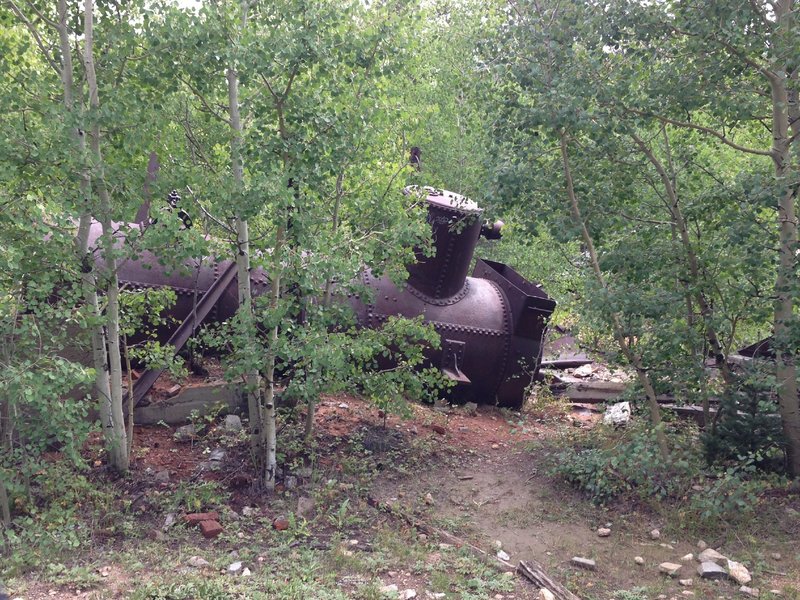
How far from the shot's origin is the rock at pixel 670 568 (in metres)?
5.29

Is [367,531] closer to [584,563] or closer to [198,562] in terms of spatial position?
[198,562]

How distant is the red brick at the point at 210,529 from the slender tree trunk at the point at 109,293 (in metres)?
1.11

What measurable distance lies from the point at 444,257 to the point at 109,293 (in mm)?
4231

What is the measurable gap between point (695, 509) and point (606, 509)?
0.74 meters

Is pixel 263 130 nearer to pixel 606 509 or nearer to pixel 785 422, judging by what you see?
pixel 606 509

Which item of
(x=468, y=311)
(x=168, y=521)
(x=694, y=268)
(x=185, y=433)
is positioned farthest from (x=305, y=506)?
(x=694, y=268)

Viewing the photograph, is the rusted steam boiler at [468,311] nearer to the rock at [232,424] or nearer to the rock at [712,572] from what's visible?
the rock at [232,424]

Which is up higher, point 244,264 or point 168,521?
point 244,264

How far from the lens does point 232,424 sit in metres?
7.59

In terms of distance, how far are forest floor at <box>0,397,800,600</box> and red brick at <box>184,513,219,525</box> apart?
0.32 feet

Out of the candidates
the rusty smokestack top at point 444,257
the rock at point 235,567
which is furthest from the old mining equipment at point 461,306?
the rock at point 235,567

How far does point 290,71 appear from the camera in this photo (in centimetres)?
602

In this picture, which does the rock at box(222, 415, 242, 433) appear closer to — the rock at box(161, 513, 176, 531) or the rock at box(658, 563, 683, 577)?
the rock at box(161, 513, 176, 531)

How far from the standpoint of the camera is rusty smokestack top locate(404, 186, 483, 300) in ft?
28.6
